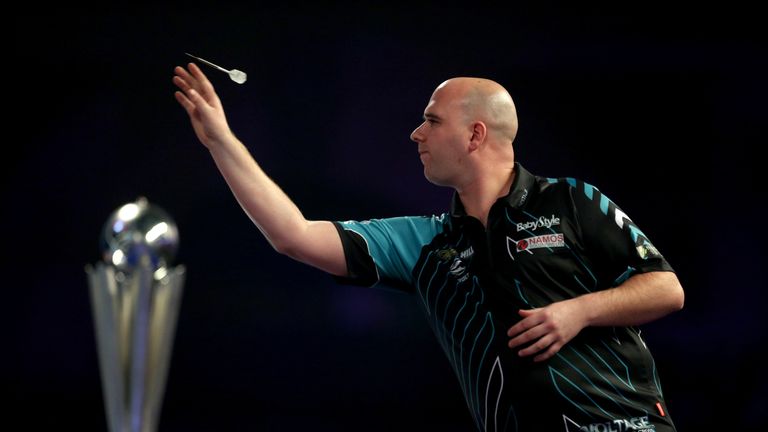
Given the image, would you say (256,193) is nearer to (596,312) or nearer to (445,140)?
(445,140)

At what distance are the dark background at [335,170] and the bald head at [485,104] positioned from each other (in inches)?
42.5

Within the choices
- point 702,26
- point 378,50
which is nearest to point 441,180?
point 378,50

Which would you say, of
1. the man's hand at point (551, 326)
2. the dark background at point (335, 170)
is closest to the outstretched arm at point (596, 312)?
the man's hand at point (551, 326)

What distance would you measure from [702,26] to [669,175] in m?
0.61

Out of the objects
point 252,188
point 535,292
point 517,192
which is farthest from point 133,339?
point 517,192

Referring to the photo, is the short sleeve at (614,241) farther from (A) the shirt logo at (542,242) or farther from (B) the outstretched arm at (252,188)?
(B) the outstretched arm at (252,188)

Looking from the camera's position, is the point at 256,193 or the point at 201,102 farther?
the point at 256,193

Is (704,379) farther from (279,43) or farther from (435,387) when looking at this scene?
(279,43)

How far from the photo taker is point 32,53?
10.2 feet

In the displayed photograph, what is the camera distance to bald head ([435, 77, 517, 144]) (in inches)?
86.5

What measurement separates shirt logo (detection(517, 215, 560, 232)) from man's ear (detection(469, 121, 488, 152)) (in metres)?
0.26

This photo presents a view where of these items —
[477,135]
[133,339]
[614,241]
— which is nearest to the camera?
[133,339]

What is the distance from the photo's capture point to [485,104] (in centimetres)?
221

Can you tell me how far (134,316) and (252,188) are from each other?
3.10 feet
